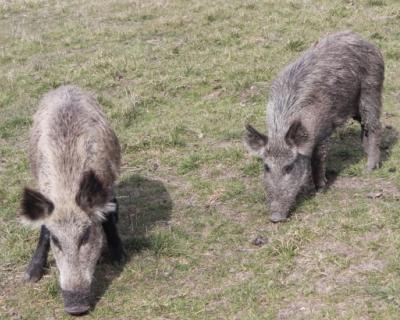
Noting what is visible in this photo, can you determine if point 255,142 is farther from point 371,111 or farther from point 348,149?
point 348,149

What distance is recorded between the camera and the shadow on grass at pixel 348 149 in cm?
793

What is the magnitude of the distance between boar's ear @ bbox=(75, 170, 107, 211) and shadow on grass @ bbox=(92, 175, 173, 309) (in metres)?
0.89

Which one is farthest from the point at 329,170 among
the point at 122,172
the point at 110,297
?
the point at 110,297

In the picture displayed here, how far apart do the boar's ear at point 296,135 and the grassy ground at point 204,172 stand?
665mm

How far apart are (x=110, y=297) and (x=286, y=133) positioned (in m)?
2.57

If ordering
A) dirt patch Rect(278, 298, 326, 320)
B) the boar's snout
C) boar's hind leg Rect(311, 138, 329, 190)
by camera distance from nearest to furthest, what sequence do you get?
dirt patch Rect(278, 298, 326, 320), the boar's snout, boar's hind leg Rect(311, 138, 329, 190)

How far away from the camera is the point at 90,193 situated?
17.8ft

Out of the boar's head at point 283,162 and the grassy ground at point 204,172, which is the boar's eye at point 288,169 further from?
the grassy ground at point 204,172

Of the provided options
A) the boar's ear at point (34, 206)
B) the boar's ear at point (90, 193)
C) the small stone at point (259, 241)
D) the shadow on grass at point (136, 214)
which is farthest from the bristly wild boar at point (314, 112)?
the boar's ear at point (34, 206)

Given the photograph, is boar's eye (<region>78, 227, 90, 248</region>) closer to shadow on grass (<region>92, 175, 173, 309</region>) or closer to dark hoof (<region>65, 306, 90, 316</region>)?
dark hoof (<region>65, 306, 90, 316</region>)

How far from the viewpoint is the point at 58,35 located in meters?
13.9

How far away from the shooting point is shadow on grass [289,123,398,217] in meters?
7.93

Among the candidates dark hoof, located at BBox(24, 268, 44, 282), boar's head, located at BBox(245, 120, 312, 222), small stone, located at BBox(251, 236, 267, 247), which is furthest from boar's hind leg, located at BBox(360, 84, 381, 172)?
dark hoof, located at BBox(24, 268, 44, 282)

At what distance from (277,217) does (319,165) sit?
1009 mm
